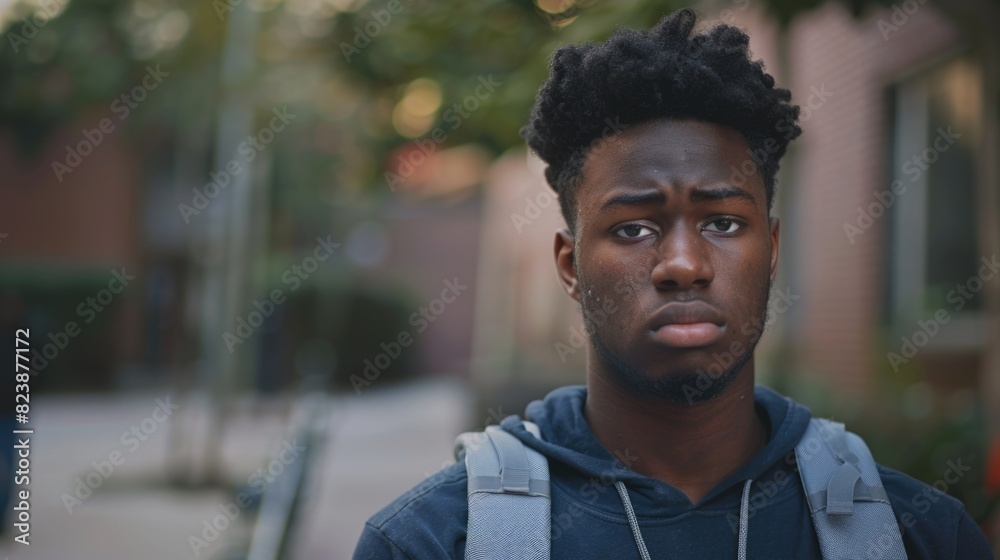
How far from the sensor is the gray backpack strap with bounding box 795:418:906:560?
1.86m

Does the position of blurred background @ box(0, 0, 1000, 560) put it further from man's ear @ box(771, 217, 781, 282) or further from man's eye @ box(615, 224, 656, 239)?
man's eye @ box(615, 224, 656, 239)

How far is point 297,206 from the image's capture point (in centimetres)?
2198

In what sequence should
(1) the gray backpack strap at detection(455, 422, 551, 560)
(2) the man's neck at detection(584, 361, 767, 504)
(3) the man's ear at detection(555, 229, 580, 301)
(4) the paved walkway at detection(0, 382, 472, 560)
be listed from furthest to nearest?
(4) the paved walkway at detection(0, 382, 472, 560)
(3) the man's ear at detection(555, 229, 580, 301)
(2) the man's neck at detection(584, 361, 767, 504)
(1) the gray backpack strap at detection(455, 422, 551, 560)

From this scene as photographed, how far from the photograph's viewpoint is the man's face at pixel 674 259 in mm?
1896

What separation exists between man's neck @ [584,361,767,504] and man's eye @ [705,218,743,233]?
0.29 meters

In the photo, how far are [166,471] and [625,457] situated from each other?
10090mm

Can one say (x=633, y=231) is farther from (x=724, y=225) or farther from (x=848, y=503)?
(x=848, y=503)

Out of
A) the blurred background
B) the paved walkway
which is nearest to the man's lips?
the blurred background

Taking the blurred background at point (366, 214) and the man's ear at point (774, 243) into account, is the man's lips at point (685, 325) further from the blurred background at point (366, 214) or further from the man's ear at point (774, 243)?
the blurred background at point (366, 214)

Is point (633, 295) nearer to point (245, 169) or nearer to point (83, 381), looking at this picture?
point (245, 169)

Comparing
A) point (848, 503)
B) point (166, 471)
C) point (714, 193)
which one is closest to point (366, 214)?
point (166, 471)

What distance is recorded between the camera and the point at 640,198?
1938mm

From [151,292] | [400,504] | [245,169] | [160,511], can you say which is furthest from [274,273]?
[400,504]

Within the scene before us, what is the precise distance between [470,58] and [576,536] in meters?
4.10
